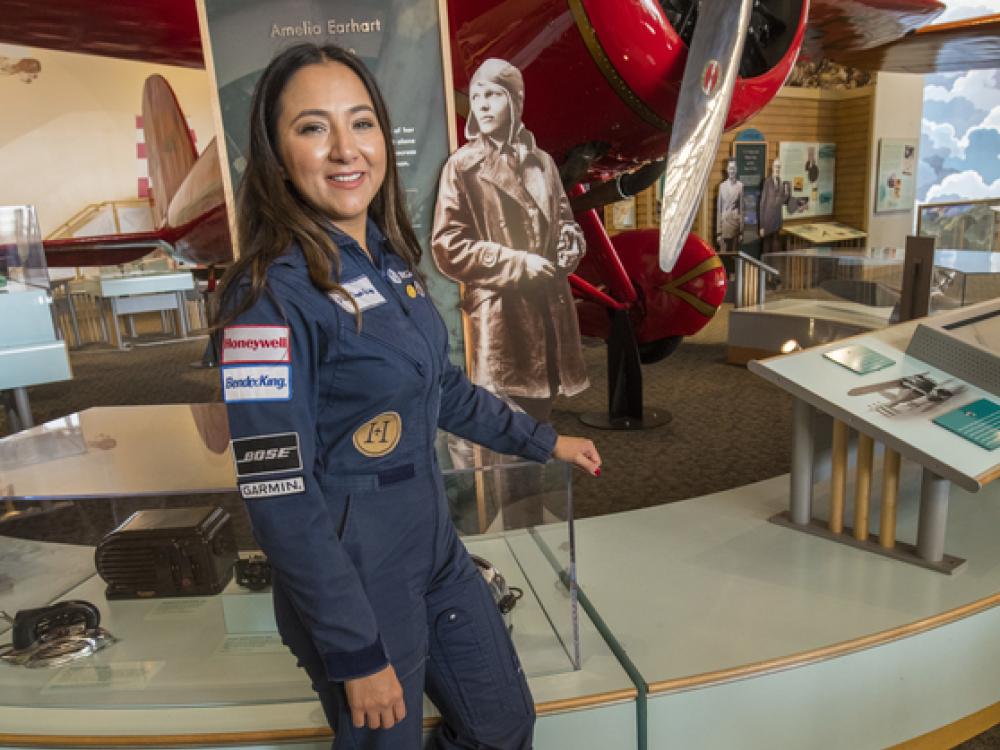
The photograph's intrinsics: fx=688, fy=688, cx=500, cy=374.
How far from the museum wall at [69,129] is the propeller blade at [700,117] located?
983 centimetres

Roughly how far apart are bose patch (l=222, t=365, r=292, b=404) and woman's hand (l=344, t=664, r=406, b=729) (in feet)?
1.17

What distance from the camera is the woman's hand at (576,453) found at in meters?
1.24

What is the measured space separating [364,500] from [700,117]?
1990mm

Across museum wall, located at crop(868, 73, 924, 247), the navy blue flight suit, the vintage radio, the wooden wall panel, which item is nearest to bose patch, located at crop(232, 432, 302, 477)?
→ the navy blue flight suit

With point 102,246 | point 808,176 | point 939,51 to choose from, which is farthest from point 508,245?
point 808,176

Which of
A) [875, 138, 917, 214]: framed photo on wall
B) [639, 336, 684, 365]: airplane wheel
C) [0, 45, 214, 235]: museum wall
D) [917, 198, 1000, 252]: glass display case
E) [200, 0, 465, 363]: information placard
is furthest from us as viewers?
[0, 45, 214, 235]: museum wall

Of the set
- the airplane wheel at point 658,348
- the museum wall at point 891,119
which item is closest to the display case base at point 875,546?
the airplane wheel at point 658,348

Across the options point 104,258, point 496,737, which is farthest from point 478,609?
point 104,258

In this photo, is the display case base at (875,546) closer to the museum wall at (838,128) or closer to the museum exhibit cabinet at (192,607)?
the museum exhibit cabinet at (192,607)

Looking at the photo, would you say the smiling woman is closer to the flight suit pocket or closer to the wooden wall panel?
the flight suit pocket

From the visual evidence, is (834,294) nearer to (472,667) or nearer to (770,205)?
(770,205)

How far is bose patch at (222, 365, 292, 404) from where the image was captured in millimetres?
781

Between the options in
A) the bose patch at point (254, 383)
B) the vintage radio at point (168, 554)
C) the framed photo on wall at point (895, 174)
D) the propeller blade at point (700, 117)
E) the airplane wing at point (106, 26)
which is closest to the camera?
the bose patch at point (254, 383)

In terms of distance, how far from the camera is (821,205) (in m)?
9.24
